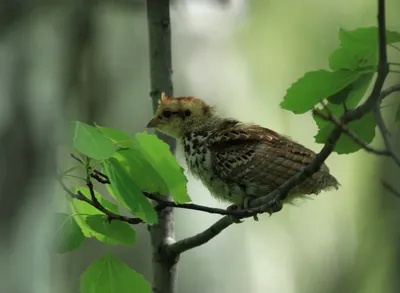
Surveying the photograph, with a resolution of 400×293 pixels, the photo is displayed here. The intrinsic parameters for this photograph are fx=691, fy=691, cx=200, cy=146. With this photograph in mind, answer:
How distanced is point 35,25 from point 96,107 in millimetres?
499

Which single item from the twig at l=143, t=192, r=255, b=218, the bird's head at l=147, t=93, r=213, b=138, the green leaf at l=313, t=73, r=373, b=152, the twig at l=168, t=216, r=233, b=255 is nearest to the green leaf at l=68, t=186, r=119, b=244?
the twig at l=143, t=192, r=255, b=218

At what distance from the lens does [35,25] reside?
3.32 metres

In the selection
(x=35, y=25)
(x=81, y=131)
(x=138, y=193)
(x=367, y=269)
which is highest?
(x=35, y=25)

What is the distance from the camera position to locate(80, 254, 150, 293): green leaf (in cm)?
137

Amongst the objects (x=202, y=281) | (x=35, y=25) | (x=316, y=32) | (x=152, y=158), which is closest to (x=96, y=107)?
(x=35, y=25)

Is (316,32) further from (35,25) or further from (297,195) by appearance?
(297,195)

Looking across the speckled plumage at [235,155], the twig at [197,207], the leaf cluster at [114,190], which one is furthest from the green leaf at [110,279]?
the speckled plumage at [235,155]

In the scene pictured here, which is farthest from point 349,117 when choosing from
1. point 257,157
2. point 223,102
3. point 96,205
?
point 223,102

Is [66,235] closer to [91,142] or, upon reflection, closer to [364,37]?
[91,142]

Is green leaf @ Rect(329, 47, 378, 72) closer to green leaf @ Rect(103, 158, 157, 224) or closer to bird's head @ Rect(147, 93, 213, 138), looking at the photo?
green leaf @ Rect(103, 158, 157, 224)

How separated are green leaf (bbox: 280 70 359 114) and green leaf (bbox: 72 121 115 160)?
0.33 metres

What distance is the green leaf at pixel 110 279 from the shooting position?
1368 millimetres

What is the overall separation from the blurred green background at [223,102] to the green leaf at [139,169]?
112 centimetres

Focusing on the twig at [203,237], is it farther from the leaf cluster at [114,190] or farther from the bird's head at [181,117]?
the bird's head at [181,117]
